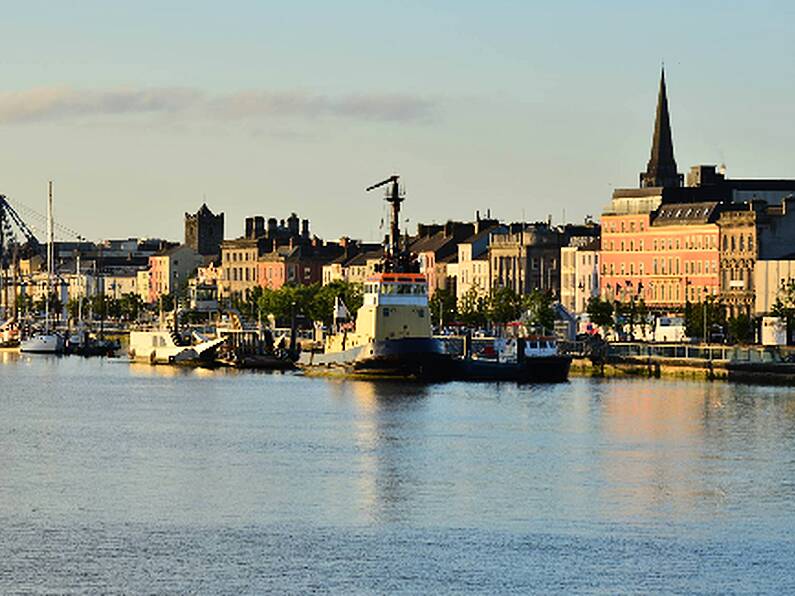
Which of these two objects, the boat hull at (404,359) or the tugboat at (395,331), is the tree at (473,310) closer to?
the tugboat at (395,331)

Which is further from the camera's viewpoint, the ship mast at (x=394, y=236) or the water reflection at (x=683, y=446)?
the ship mast at (x=394, y=236)

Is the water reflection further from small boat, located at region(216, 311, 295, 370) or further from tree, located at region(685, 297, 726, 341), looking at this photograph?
small boat, located at region(216, 311, 295, 370)

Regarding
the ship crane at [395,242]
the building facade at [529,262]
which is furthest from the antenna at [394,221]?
the building facade at [529,262]

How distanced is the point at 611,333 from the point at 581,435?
247 feet

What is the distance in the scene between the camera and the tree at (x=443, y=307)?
169m

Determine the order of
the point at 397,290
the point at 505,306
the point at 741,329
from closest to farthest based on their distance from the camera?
1. the point at 397,290
2. the point at 741,329
3. the point at 505,306

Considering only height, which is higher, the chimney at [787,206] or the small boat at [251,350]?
the chimney at [787,206]

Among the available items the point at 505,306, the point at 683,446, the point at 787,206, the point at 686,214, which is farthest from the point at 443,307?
the point at 683,446

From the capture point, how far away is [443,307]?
172 m

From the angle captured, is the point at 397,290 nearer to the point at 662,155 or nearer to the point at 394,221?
the point at 394,221

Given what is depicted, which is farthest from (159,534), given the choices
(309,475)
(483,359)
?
(483,359)

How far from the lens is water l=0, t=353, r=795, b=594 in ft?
152

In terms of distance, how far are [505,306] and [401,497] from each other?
340 feet

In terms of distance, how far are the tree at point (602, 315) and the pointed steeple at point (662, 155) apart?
92.9ft
